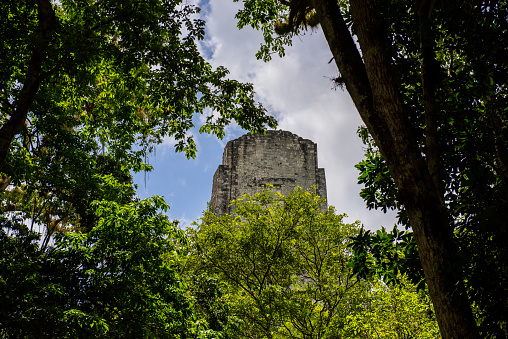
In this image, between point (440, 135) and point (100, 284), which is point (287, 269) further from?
point (440, 135)

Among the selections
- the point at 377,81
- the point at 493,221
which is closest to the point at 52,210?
the point at 377,81

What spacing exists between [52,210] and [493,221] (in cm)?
864

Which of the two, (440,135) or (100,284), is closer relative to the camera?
(440,135)

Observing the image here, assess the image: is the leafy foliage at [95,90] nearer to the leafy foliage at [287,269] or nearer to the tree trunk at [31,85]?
the tree trunk at [31,85]

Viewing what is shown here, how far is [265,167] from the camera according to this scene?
20172 millimetres

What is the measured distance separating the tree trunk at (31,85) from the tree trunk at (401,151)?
3.44 metres

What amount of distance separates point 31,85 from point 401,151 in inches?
175

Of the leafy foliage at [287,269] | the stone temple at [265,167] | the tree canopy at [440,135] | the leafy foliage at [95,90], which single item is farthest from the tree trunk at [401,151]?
Result: the stone temple at [265,167]

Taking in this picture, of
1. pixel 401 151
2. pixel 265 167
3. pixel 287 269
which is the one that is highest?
pixel 265 167

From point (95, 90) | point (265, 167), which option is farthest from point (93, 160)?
point (265, 167)

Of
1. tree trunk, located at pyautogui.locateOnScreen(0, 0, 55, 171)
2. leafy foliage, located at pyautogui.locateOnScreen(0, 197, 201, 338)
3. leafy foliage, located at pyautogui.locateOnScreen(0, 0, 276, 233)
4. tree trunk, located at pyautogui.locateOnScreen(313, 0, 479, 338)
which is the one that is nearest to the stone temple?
leafy foliage, located at pyautogui.locateOnScreen(0, 0, 276, 233)

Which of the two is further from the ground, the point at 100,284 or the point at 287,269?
the point at 287,269

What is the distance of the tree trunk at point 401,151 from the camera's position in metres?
2.57

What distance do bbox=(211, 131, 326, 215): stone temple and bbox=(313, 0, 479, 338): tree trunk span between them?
1614cm
